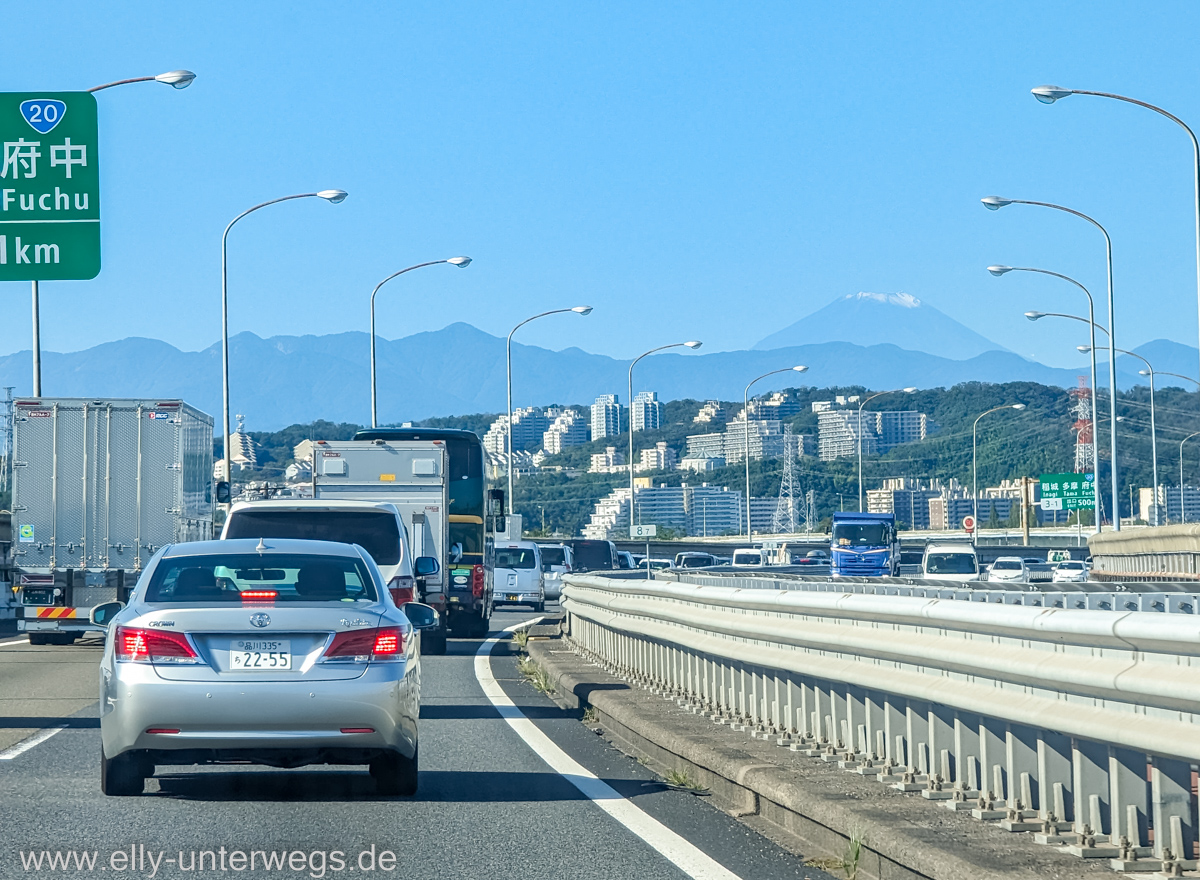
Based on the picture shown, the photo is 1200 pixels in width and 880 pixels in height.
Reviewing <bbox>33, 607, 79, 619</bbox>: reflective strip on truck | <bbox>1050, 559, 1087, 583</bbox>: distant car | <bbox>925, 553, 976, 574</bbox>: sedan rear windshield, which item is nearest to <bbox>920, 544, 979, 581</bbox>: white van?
<bbox>925, 553, 976, 574</bbox>: sedan rear windshield

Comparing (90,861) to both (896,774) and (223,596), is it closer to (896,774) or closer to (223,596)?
(223,596)

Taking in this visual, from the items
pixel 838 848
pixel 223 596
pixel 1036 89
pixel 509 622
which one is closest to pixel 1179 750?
pixel 838 848

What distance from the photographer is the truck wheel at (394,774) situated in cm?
920

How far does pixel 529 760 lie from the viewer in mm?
10992

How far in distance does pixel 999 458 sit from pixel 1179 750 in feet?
587

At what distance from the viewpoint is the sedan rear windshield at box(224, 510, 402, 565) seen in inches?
655

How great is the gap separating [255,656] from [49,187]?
43.4ft

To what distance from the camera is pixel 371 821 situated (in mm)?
8492

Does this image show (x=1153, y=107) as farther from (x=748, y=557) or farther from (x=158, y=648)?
(x=748, y=557)

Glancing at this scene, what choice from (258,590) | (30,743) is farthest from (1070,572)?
(258,590)

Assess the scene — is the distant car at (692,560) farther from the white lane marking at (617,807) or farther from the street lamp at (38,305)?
the white lane marking at (617,807)

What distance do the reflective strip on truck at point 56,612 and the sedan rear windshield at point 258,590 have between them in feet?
49.8

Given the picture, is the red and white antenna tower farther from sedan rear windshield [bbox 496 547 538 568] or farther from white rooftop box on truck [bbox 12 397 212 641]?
white rooftop box on truck [bbox 12 397 212 641]

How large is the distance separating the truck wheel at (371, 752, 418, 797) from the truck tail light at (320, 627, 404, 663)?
0.61 m
